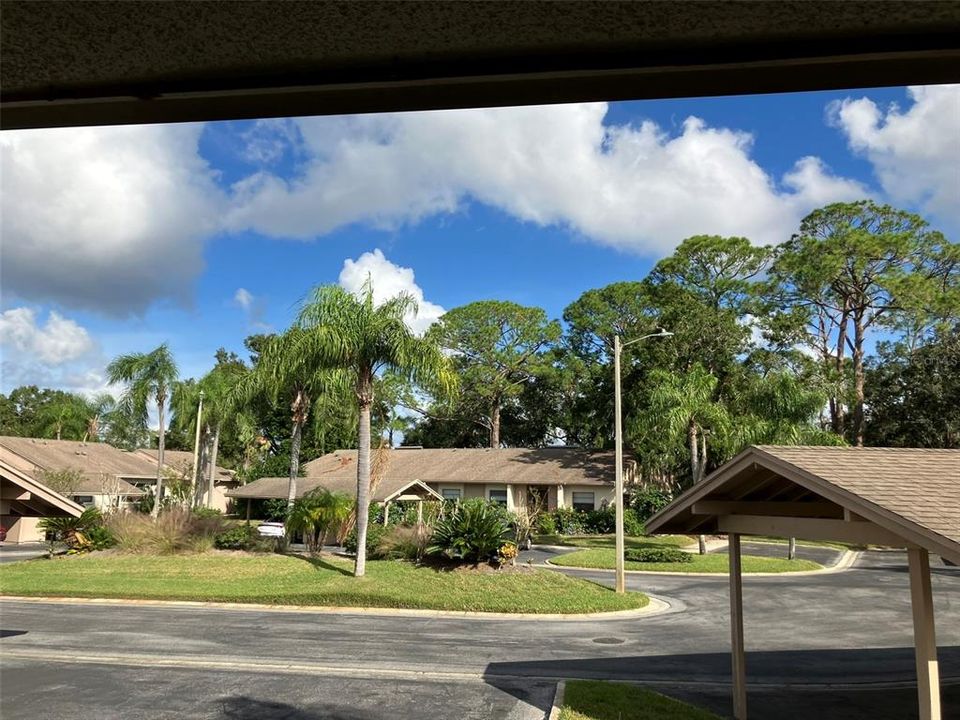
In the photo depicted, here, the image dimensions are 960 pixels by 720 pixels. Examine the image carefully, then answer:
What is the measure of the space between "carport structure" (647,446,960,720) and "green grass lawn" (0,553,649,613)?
32.4 ft

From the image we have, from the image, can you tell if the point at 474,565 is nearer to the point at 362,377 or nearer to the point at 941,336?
the point at 362,377

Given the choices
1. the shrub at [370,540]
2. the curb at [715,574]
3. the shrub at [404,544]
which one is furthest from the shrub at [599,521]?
the shrub at [404,544]

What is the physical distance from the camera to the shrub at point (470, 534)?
75.4ft

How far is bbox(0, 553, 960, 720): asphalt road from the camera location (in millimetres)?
11086

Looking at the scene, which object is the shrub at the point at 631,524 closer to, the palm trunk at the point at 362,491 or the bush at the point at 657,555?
the bush at the point at 657,555

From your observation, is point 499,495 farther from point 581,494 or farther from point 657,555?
point 657,555

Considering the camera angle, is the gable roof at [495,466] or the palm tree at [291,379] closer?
the palm tree at [291,379]

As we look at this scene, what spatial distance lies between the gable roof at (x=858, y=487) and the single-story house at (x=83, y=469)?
119 feet

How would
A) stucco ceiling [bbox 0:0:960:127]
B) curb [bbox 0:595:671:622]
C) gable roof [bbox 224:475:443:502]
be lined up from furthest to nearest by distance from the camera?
gable roof [bbox 224:475:443:502] < curb [bbox 0:595:671:622] < stucco ceiling [bbox 0:0:960:127]

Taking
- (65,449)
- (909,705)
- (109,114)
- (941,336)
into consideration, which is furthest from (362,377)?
(941,336)

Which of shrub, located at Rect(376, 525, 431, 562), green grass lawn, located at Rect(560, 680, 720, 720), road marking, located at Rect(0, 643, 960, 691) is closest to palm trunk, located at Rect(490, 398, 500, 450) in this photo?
shrub, located at Rect(376, 525, 431, 562)

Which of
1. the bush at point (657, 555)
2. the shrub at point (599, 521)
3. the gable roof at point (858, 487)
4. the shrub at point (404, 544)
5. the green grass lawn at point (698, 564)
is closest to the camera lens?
the gable roof at point (858, 487)

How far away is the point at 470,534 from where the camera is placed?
75.8 feet

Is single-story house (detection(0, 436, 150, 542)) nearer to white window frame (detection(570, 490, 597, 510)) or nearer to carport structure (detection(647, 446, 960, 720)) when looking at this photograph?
white window frame (detection(570, 490, 597, 510))
